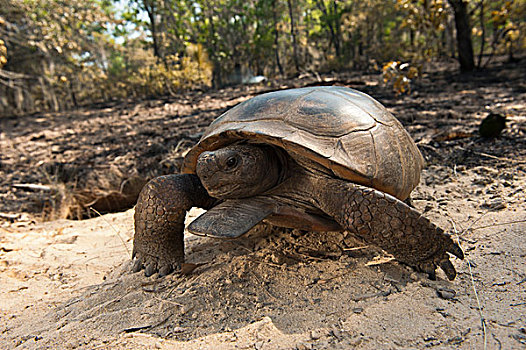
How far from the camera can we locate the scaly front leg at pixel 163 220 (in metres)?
1.83

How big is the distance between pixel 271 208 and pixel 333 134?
0.53 metres

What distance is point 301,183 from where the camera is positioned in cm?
184

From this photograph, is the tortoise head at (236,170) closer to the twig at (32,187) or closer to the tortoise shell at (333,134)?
the tortoise shell at (333,134)

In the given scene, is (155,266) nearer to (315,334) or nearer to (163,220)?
(163,220)

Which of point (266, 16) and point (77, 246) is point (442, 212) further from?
point (266, 16)

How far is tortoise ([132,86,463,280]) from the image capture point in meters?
1.52

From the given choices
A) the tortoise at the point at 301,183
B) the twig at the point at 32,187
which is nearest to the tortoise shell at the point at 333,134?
the tortoise at the point at 301,183

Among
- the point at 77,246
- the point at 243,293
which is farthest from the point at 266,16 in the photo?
the point at 243,293

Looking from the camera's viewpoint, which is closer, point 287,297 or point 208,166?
point 287,297

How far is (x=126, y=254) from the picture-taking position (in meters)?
2.50

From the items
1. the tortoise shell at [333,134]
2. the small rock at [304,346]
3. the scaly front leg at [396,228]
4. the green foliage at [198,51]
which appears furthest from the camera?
the green foliage at [198,51]

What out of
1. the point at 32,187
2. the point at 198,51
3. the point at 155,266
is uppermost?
the point at 198,51

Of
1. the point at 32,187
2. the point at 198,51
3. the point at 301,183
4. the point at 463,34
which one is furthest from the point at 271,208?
the point at 198,51

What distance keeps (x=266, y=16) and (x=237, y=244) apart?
14.1m
